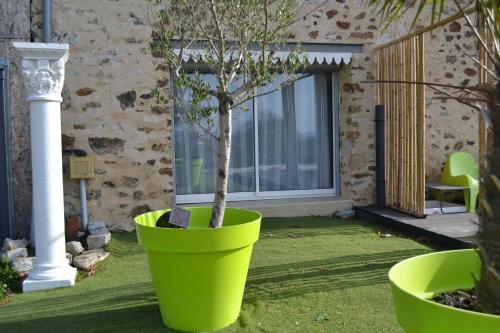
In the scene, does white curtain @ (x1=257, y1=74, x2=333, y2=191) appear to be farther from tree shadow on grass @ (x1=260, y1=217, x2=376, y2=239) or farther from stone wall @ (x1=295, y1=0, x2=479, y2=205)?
tree shadow on grass @ (x1=260, y1=217, x2=376, y2=239)

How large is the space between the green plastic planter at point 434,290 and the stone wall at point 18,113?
490 cm

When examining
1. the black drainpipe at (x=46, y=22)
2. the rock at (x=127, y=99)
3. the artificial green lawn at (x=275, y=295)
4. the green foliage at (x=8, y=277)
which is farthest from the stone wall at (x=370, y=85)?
the green foliage at (x=8, y=277)

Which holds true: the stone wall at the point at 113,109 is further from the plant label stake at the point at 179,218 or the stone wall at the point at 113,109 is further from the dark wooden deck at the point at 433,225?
the plant label stake at the point at 179,218

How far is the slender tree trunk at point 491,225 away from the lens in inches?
57.4

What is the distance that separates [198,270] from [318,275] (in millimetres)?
1514

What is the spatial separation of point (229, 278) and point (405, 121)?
4.21 m

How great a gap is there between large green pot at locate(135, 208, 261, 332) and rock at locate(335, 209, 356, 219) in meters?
3.81

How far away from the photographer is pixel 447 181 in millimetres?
6812

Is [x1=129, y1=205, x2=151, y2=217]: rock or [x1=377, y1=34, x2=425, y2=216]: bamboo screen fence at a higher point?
[x1=377, y1=34, x2=425, y2=216]: bamboo screen fence

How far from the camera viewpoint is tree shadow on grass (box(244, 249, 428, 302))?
142 inches

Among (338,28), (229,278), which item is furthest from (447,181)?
(229,278)

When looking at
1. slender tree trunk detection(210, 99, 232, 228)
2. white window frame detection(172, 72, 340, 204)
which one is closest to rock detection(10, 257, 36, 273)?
slender tree trunk detection(210, 99, 232, 228)

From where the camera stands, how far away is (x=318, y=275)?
3969 millimetres

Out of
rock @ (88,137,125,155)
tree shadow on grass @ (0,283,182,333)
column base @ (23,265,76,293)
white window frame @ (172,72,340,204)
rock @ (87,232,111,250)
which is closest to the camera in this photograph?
tree shadow on grass @ (0,283,182,333)
